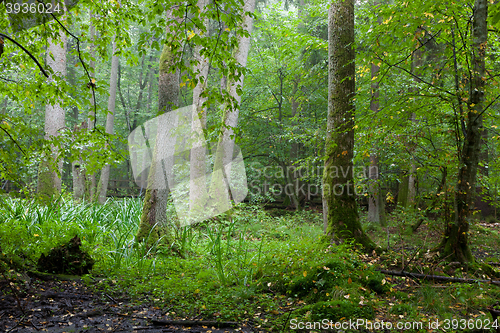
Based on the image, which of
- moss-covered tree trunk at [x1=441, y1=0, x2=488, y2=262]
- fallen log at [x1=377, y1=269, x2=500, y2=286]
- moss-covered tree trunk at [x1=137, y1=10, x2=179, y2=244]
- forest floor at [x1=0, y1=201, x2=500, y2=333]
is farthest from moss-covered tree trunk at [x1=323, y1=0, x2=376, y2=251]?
moss-covered tree trunk at [x1=137, y1=10, x2=179, y2=244]

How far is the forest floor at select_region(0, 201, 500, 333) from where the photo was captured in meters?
3.11

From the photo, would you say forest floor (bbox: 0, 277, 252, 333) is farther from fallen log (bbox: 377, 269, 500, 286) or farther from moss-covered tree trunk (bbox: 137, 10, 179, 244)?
fallen log (bbox: 377, 269, 500, 286)

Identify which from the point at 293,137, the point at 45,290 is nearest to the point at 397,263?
the point at 45,290

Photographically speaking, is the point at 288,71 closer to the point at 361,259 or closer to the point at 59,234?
the point at 361,259

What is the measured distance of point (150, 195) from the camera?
6078mm

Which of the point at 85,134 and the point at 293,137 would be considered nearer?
the point at 85,134

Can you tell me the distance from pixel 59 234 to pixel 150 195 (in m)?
1.74

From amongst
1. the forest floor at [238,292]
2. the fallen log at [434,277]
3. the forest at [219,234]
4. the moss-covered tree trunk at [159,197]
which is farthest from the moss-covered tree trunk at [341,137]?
the moss-covered tree trunk at [159,197]

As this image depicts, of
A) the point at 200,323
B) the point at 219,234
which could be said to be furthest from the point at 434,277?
the point at 219,234

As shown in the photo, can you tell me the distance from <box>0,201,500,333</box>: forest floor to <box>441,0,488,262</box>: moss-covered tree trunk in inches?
11.5

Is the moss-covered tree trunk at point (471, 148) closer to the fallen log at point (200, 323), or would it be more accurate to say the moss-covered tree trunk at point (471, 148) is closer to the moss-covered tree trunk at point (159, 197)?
the fallen log at point (200, 323)

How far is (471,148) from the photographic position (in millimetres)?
4180

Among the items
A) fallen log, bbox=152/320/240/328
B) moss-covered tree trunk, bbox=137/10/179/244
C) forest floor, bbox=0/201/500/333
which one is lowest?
fallen log, bbox=152/320/240/328

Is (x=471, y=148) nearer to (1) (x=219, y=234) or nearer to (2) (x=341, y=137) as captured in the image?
(2) (x=341, y=137)
